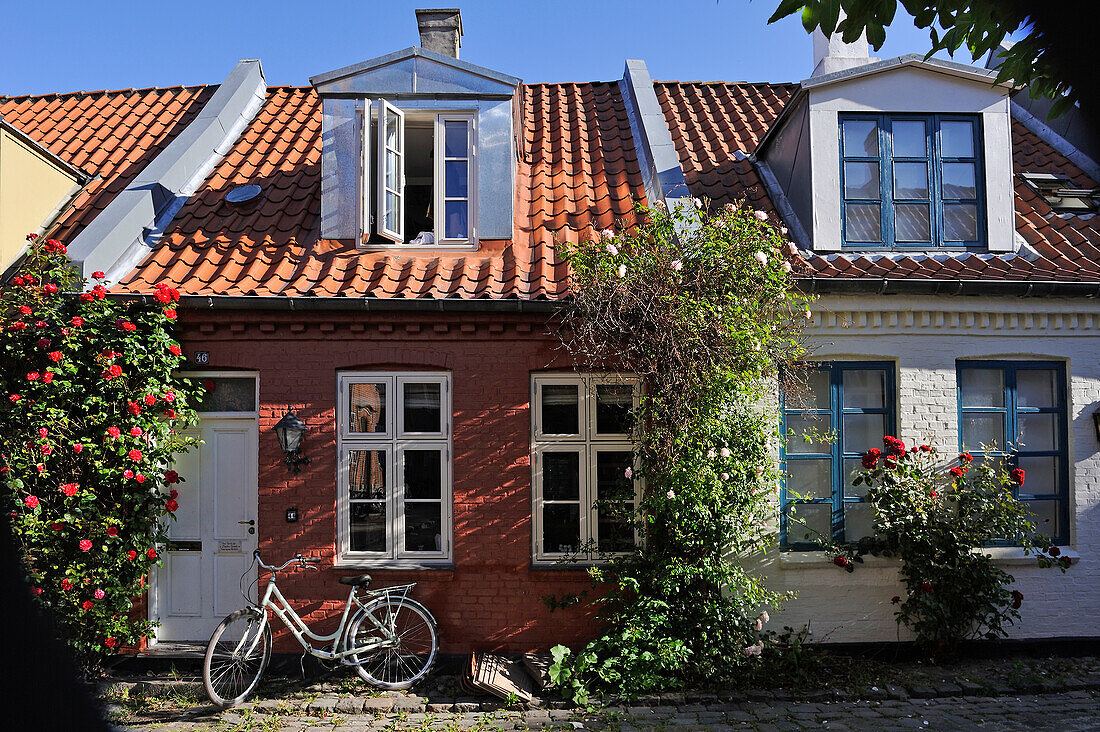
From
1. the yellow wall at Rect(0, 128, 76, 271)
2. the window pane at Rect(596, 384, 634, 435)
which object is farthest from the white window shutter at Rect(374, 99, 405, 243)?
the yellow wall at Rect(0, 128, 76, 271)

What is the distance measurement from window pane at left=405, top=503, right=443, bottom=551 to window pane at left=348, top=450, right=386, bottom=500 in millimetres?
346

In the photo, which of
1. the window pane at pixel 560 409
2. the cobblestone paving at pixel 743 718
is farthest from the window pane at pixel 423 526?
the cobblestone paving at pixel 743 718

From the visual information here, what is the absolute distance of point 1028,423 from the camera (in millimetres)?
8047

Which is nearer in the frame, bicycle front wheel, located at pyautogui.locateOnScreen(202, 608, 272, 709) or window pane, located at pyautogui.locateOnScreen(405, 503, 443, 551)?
bicycle front wheel, located at pyautogui.locateOnScreen(202, 608, 272, 709)

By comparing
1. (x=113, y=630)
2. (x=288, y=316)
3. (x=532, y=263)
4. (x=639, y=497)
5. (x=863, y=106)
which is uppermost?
(x=863, y=106)

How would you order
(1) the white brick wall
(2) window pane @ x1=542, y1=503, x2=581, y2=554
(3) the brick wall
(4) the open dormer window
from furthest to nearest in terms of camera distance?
(4) the open dormer window
(2) window pane @ x1=542, y1=503, x2=581, y2=554
(1) the white brick wall
(3) the brick wall

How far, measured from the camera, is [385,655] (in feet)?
23.8

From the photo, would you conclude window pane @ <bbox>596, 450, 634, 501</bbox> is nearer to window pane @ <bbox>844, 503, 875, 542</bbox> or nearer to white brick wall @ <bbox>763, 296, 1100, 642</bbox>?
white brick wall @ <bbox>763, 296, 1100, 642</bbox>

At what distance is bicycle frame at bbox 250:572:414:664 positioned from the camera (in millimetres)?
6910

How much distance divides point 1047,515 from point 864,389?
229cm

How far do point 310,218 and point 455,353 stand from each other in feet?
8.34

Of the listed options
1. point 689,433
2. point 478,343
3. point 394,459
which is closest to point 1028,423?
point 689,433

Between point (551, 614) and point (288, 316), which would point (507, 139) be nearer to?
point (288, 316)

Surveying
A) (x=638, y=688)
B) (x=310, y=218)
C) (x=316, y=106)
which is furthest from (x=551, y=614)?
(x=316, y=106)
